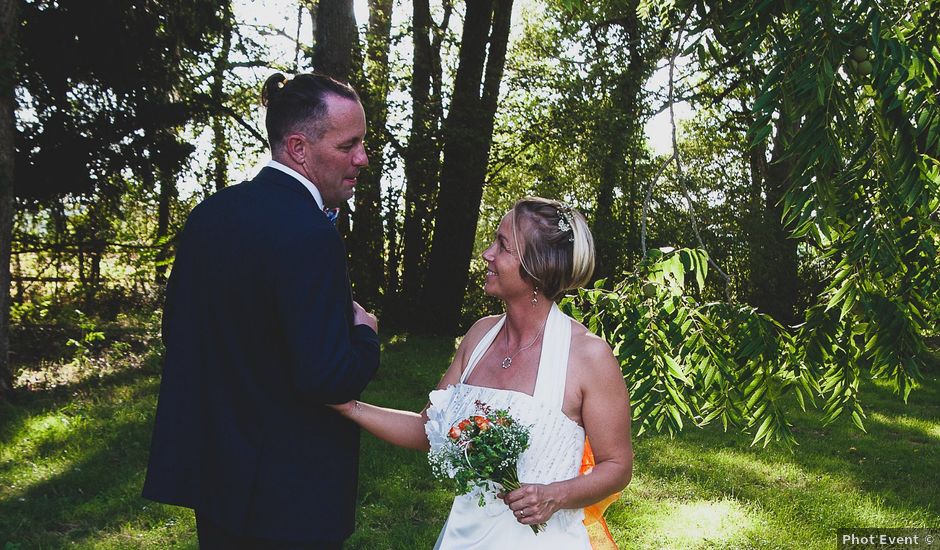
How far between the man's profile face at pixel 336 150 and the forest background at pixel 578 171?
1392 millimetres

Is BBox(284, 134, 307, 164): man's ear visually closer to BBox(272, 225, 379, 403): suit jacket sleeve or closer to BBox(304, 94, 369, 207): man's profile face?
BBox(304, 94, 369, 207): man's profile face

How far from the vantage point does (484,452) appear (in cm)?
248

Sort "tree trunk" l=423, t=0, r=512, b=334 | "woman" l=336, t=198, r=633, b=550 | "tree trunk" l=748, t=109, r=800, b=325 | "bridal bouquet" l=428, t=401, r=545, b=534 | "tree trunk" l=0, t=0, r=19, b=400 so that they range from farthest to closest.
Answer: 1. "tree trunk" l=748, t=109, r=800, b=325
2. "tree trunk" l=423, t=0, r=512, b=334
3. "tree trunk" l=0, t=0, r=19, b=400
4. "woman" l=336, t=198, r=633, b=550
5. "bridal bouquet" l=428, t=401, r=545, b=534

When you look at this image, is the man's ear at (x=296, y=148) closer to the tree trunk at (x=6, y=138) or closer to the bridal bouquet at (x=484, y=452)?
the bridal bouquet at (x=484, y=452)

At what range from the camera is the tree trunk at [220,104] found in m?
10.4

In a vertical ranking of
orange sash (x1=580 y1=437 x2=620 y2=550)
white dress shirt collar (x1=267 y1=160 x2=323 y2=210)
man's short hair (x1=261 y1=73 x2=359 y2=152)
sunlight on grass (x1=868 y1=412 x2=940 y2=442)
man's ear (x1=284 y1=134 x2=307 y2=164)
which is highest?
man's short hair (x1=261 y1=73 x2=359 y2=152)

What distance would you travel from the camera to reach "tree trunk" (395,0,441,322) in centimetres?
1237

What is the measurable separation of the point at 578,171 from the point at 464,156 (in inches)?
83.4

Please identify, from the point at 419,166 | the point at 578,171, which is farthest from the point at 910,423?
the point at 419,166

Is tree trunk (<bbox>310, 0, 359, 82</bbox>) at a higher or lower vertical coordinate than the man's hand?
higher

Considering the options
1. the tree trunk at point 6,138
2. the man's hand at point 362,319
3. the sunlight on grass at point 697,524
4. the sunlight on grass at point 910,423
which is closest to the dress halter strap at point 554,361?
the man's hand at point 362,319

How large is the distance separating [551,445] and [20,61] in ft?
26.0

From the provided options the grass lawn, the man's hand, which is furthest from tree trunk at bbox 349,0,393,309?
the man's hand

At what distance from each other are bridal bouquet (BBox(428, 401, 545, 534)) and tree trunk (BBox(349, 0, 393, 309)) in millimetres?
9315
